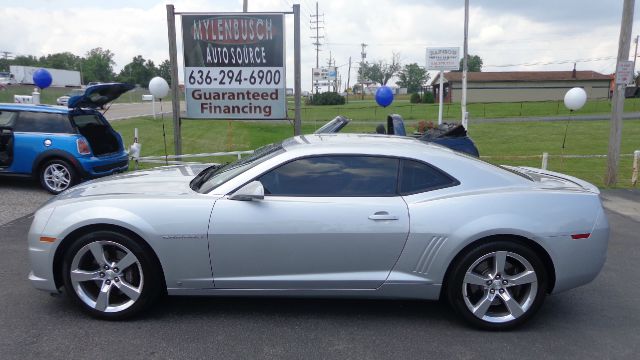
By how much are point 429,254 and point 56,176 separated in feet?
23.1

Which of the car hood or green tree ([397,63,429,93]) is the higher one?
green tree ([397,63,429,93])

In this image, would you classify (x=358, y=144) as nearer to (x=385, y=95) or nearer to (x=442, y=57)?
(x=385, y=95)

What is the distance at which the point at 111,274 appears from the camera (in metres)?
3.81

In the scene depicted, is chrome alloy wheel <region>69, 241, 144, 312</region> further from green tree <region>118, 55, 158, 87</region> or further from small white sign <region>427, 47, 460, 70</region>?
green tree <region>118, 55, 158, 87</region>

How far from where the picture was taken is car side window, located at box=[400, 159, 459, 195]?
387 centimetres

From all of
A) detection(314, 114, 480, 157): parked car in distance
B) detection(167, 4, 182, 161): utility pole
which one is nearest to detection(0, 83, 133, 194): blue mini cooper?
detection(167, 4, 182, 161): utility pole

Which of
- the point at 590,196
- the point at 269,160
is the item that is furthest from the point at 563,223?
the point at 269,160

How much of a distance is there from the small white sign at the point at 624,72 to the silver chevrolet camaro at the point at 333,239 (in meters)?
7.10

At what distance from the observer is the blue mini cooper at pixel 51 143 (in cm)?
850

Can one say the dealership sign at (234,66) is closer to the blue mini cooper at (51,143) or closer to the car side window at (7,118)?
the blue mini cooper at (51,143)

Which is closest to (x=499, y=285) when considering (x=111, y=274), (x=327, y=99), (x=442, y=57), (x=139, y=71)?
(x=111, y=274)

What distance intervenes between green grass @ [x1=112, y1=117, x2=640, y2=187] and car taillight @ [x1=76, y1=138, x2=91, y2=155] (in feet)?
11.3

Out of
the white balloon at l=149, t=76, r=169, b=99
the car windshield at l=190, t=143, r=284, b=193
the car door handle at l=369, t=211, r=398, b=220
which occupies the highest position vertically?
the white balloon at l=149, t=76, r=169, b=99

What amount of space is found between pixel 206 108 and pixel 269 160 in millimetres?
5627
